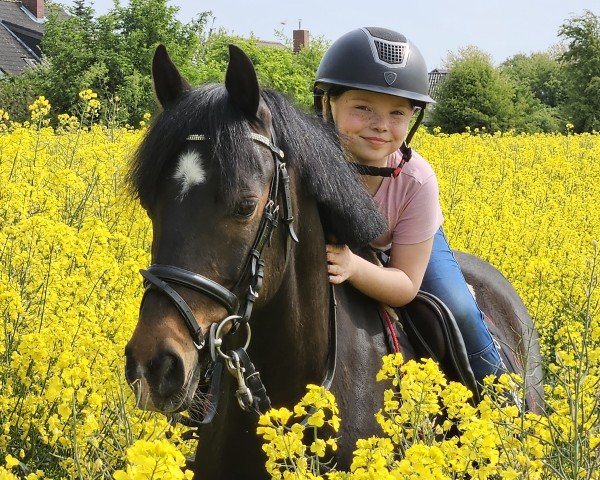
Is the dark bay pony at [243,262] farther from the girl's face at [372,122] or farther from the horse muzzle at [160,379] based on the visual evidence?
the girl's face at [372,122]

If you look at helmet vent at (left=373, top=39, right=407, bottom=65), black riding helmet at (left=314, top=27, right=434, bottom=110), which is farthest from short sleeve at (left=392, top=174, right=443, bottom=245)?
helmet vent at (left=373, top=39, right=407, bottom=65)

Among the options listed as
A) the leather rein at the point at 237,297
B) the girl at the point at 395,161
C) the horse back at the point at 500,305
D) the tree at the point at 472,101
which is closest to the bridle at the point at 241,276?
the leather rein at the point at 237,297

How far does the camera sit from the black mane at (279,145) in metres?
2.38

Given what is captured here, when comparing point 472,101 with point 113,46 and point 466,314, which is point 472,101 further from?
point 466,314

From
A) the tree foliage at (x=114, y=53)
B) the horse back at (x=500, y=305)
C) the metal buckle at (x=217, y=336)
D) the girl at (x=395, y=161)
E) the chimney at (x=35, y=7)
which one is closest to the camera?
the metal buckle at (x=217, y=336)

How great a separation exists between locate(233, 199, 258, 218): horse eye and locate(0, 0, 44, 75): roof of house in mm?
40345

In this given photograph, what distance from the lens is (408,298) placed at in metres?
3.09

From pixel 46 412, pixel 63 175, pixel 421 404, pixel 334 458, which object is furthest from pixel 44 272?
pixel 421 404

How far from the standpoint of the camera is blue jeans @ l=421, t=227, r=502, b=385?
342 centimetres

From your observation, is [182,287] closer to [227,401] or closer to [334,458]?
[227,401]

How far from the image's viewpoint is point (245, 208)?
235cm

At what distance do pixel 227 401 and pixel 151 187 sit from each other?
2.26ft

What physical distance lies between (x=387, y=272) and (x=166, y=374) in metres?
1.06

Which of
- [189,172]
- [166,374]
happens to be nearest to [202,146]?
[189,172]
